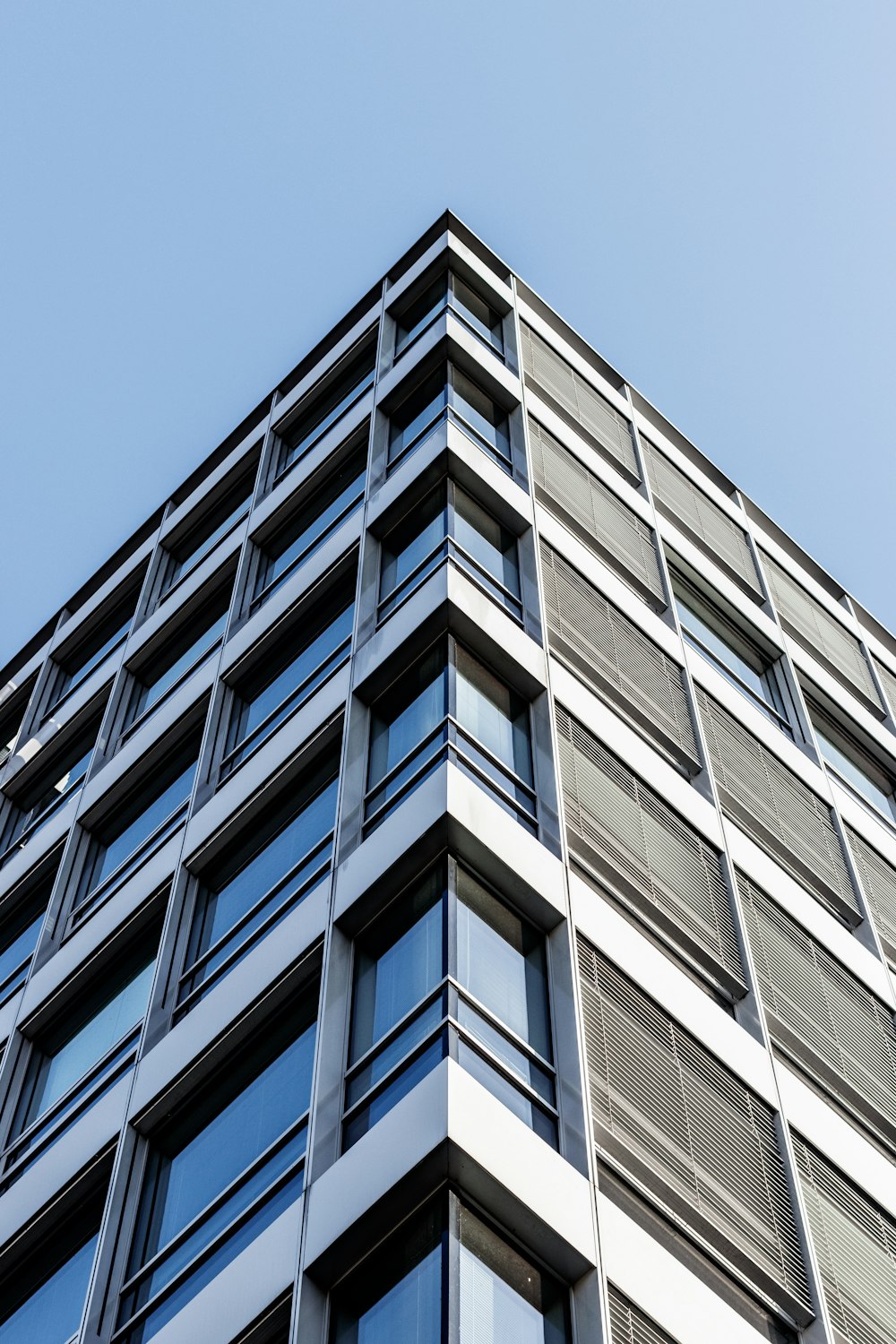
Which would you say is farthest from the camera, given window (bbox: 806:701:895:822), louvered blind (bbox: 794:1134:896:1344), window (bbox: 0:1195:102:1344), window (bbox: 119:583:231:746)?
window (bbox: 806:701:895:822)

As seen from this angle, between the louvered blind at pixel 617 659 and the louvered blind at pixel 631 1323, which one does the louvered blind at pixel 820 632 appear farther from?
the louvered blind at pixel 631 1323

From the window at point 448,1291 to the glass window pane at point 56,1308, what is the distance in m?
4.67

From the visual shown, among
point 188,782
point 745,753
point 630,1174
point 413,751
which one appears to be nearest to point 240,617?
point 188,782

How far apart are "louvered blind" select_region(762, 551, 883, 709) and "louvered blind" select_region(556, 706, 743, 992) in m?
12.2

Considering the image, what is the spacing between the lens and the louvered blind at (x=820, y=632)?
30984 millimetres

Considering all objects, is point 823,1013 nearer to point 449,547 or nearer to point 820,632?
point 449,547

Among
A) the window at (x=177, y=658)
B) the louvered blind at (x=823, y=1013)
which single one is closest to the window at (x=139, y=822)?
the window at (x=177, y=658)

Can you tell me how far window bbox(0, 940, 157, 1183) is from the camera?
18.6m

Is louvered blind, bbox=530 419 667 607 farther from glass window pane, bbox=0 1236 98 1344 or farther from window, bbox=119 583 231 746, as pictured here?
glass window pane, bbox=0 1236 98 1344

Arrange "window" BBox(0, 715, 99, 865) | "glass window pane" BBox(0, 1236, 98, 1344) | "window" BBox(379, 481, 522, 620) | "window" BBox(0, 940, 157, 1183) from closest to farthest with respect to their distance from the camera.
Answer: "glass window pane" BBox(0, 1236, 98, 1344) < "window" BBox(0, 940, 157, 1183) < "window" BBox(379, 481, 522, 620) < "window" BBox(0, 715, 99, 865)

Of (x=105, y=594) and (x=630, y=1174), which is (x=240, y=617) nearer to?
(x=105, y=594)

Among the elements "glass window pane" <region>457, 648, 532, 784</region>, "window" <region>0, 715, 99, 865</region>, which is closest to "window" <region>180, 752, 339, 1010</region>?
"glass window pane" <region>457, 648, 532, 784</region>

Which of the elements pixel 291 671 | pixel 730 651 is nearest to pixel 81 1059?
pixel 291 671

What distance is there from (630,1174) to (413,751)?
488cm
